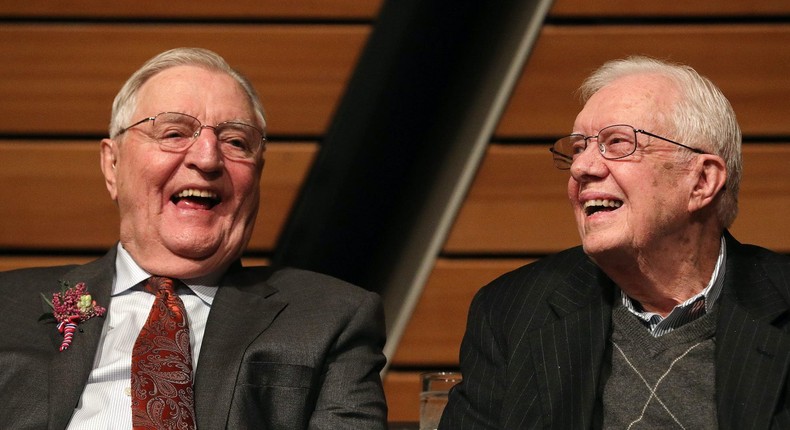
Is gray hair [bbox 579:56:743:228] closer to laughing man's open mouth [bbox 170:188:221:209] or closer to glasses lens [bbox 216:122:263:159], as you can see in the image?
glasses lens [bbox 216:122:263:159]

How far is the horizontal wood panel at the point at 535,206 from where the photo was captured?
131 inches

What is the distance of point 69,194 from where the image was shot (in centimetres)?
340

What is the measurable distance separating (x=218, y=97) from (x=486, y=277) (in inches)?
52.3

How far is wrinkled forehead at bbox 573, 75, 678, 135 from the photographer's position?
216cm

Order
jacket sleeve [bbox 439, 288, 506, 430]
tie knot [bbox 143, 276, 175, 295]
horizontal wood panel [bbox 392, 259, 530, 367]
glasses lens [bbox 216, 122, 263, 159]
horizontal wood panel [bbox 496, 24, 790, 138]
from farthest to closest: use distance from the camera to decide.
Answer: horizontal wood panel [bbox 392, 259, 530, 367] → horizontal wood panel [bbox 496, 24, 790, 138] → glasses lens [bbox 216, 122, 263, 159] → tie knot [bbox 143, 276, 175, 295] → jacket sleeve [bbox 439, 288, 506, 430]

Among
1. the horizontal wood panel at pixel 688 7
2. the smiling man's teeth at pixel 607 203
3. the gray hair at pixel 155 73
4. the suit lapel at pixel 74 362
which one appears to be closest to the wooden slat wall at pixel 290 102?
the horizontal wood panel at pixel 688 7

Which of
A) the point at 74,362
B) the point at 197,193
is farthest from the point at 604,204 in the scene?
the point at 74,362

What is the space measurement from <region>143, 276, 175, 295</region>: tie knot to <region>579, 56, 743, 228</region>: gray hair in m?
1.12

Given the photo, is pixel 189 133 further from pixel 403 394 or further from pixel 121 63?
pixel 403 394

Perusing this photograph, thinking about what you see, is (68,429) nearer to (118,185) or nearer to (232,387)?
(232,387)

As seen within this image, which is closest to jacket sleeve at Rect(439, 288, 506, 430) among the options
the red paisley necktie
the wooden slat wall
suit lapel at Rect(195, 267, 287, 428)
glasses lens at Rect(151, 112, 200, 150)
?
suit lapel at Rect(195, 267, 287, 428)

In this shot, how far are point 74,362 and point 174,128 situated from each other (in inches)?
23.7

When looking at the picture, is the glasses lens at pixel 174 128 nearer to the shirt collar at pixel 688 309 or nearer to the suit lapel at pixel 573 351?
the suit lapel at pixel 573 351

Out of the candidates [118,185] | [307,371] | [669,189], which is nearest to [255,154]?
[118,185]
